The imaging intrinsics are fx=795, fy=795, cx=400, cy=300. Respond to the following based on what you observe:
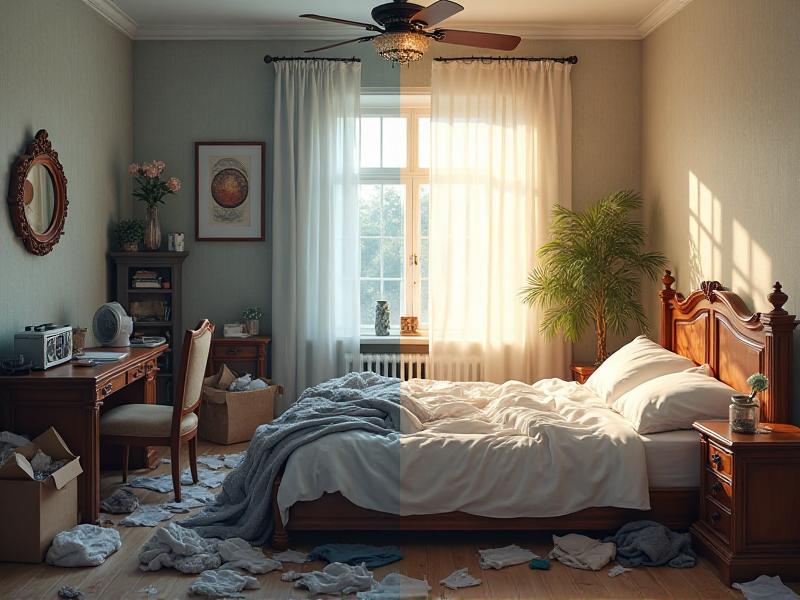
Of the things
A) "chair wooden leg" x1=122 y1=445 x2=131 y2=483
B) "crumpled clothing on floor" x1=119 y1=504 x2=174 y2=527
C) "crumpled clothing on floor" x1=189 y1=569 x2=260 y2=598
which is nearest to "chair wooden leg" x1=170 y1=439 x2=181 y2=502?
"crumpled clothing on floor" x1=119 y1=504 x2=174 y2=527

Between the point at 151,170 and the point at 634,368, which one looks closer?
the point at 634,368

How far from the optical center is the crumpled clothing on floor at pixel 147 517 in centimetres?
392

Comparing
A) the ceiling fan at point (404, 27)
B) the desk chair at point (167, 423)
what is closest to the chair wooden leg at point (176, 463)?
the desk chair at point (167, 423)

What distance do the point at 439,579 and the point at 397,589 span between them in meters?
0.22

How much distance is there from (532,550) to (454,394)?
1313 mm

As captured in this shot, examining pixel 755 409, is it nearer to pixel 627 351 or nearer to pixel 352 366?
pixel 627 351

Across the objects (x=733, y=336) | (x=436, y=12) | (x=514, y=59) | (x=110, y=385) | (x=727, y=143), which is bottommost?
(x=110, y=385)

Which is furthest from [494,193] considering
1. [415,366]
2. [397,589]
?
[397,589]

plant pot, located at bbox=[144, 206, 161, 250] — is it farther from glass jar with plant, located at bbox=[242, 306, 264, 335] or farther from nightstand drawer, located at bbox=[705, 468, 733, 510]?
nightstand drawer, located at bbox=[705, 468, 733, 510]

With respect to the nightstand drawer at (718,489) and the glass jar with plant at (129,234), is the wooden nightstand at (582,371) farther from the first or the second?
the glass jar with plant at (129,234)

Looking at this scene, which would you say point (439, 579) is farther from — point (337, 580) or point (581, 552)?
point (581, 552)

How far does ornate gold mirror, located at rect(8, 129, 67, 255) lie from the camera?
4250mm

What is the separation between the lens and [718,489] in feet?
11.1

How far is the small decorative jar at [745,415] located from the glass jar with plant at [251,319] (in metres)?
3.64
